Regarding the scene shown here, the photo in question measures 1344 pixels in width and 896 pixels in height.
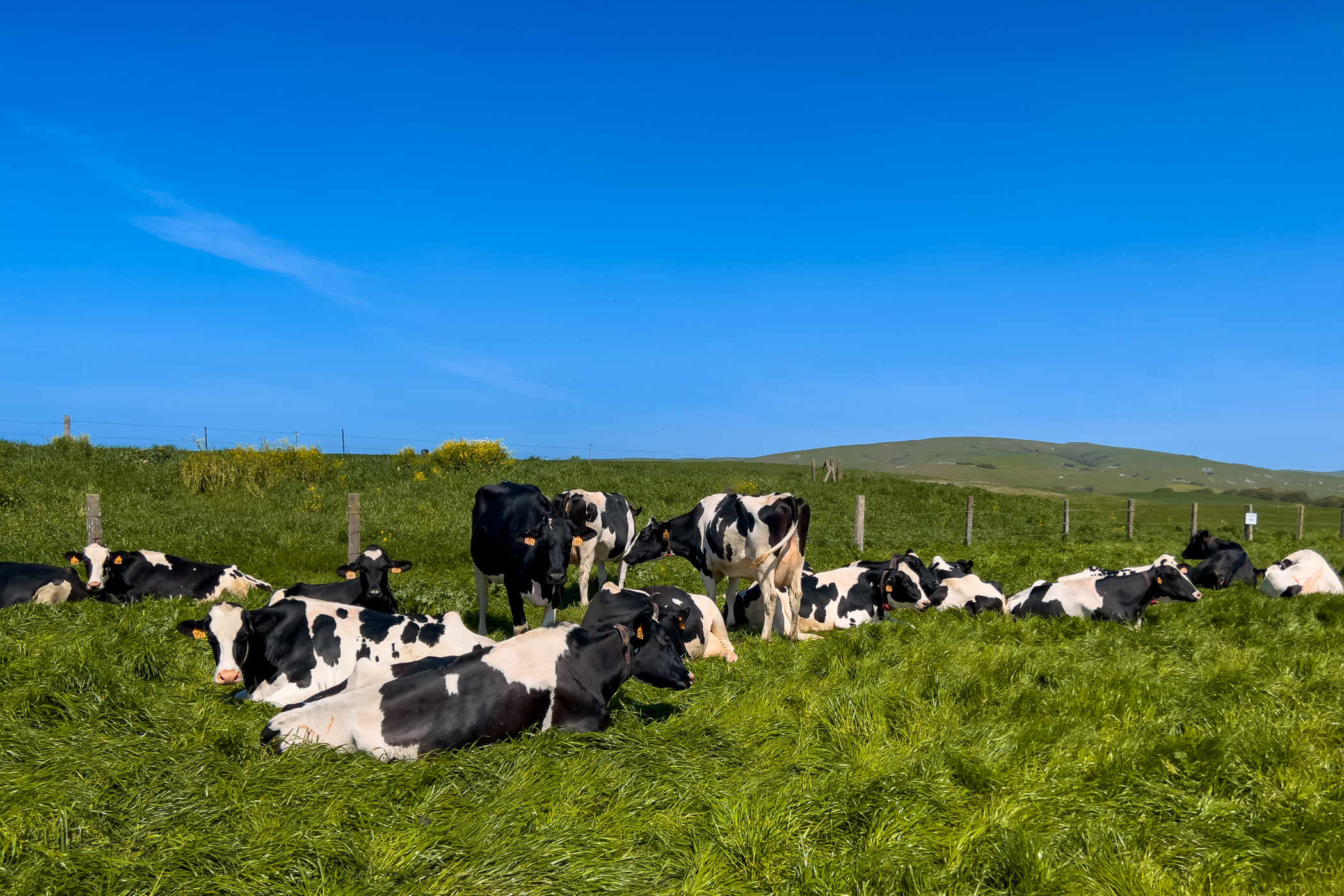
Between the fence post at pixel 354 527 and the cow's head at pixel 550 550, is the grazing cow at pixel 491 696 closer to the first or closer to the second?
the cow's head at pixel 550 550

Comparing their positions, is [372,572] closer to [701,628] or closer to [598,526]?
[598,526]

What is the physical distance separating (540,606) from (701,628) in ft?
7.69

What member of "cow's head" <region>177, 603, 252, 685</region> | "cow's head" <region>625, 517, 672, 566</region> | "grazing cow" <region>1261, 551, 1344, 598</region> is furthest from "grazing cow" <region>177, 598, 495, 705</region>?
"grazing cow" <region>1261, 551, 1344, 598</region>

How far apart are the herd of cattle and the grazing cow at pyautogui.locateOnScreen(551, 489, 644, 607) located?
0.04 metres

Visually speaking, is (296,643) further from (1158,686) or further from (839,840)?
(1158,686)

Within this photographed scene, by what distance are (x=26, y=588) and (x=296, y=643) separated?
6.77 m

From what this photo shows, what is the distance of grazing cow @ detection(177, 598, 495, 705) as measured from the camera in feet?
22.5

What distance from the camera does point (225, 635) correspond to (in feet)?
22.4

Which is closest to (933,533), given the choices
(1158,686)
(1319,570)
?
(1319,570)

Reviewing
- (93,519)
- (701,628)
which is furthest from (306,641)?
(93,519)

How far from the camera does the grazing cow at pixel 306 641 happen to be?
6.84 m

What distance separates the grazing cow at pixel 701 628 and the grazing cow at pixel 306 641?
2.40 metres

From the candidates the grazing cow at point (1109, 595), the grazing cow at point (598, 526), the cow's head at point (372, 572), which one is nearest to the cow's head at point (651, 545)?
the grazing cow at point (598, 526)

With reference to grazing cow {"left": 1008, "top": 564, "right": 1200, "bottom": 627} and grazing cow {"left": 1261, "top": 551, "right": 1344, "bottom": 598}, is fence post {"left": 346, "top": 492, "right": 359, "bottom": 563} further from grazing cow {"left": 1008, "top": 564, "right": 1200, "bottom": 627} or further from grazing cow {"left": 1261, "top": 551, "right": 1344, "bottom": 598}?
grazing cow {"left": 1261, "top": 551, "right": 1344, "bottom": 598}
